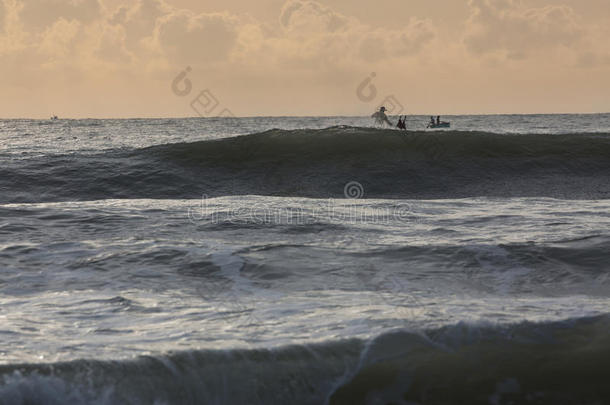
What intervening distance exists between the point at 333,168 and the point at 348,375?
559 inches

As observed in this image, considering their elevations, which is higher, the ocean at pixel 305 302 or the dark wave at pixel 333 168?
the dark wave at pixel 333 168

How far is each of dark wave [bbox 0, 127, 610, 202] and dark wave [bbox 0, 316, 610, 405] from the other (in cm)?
1034

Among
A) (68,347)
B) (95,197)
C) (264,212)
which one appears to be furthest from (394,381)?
(95,197)

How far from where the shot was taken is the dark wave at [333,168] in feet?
47.0

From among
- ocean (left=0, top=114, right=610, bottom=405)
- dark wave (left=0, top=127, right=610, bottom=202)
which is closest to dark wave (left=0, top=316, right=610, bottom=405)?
ocean (left=0, top=114, right=610, bottom=405)

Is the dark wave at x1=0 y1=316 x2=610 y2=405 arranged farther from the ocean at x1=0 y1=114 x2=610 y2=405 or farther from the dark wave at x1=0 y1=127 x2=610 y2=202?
the dark wave at x1=0 y1=127 x2=610 y2=202

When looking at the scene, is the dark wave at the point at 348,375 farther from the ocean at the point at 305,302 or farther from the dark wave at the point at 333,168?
the dark wave at the point at 333,168

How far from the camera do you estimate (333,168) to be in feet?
57.2

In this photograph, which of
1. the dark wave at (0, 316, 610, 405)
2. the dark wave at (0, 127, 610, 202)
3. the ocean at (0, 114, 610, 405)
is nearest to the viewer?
the dark wave at (0, 316, 610, 405)

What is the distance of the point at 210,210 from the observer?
10273mm

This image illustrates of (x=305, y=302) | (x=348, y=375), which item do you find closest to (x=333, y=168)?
(x=305, y=302)

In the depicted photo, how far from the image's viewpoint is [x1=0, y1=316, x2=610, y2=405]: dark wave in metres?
3.19

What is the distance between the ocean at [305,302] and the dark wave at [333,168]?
2798 mm

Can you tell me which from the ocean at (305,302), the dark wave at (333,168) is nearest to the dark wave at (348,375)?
the ocean at (305,302)
